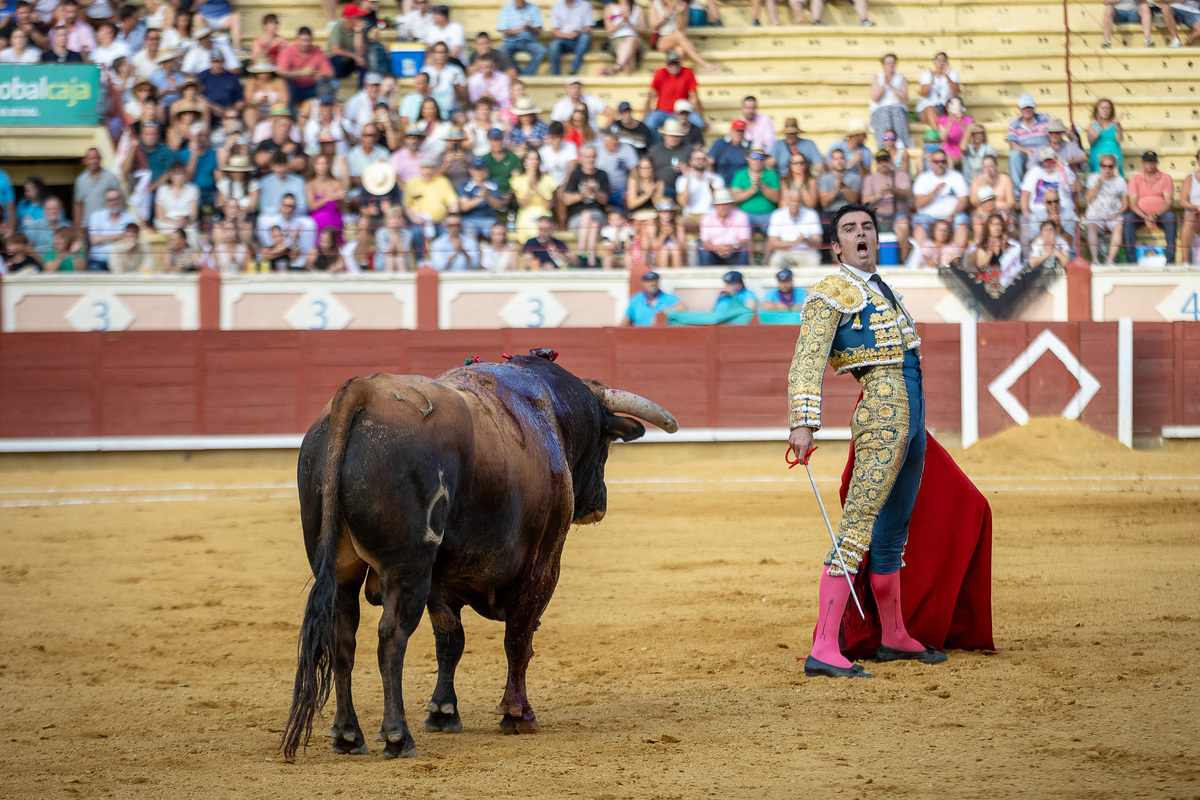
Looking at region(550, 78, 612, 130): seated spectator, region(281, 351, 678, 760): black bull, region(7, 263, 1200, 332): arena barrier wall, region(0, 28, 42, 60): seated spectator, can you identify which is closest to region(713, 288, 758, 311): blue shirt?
region(7, 263, 1200, 332): arena barrier wall

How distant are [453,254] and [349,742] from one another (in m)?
8.68

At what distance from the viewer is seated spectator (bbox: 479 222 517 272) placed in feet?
38.5

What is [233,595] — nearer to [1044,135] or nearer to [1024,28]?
[1044,135]

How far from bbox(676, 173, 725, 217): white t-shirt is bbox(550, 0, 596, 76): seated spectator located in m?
2.67

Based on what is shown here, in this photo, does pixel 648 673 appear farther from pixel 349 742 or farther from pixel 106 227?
pixel 106 227

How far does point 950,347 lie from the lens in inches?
468

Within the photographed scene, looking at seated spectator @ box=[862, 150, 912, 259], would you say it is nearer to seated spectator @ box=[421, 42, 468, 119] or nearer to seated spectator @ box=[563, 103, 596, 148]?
seated spectator @ box=[563, 103, 596, 148]

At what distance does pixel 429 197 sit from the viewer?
11852 mm

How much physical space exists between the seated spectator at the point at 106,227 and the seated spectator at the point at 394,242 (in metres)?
2.14

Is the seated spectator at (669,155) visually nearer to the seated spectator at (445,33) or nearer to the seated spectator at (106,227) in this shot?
the seated spectator at (445,33)

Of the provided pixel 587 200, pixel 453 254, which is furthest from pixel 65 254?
pixel 587 200

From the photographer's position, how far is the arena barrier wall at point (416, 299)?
1194 centimetres

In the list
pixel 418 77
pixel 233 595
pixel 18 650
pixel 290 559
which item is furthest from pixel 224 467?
pixel 18 650

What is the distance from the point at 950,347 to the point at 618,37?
496cm
